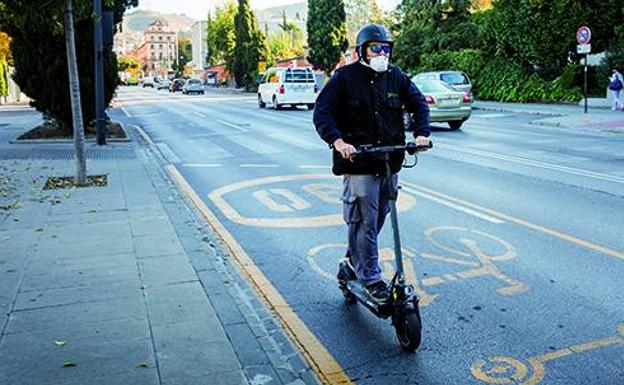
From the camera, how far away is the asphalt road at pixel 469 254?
4.39 metres

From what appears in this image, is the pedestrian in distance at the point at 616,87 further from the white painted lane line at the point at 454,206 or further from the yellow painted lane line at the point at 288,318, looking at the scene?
the yellow painted lane line at the point at 288,318

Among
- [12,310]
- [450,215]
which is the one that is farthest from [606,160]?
[12,310]

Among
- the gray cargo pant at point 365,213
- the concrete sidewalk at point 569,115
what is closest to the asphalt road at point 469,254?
the gray cargo pant at point 365,213

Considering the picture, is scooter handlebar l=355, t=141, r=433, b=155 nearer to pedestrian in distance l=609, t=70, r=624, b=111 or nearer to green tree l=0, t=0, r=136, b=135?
green tree l=0, t=0, r=136, b=135

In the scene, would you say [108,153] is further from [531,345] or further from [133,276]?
[531,345]

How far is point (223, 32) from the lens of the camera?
89062 mm

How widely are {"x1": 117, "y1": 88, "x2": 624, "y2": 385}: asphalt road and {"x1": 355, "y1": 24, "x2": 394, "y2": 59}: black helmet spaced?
1.92 meters

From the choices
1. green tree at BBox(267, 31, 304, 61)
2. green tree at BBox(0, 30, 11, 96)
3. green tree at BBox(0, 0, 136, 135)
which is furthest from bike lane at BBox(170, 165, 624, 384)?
green tree at BBox(267, 31, 304, 61)

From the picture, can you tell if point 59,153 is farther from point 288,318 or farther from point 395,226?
point 395,226

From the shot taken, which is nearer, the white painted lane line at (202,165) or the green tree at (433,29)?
the white painted lane line at (202,165)

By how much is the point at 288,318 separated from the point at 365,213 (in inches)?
40.0

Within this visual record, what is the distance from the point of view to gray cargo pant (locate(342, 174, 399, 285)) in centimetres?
475

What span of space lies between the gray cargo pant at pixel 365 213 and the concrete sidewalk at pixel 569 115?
55.1 feet

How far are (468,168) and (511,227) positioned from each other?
488 cm
